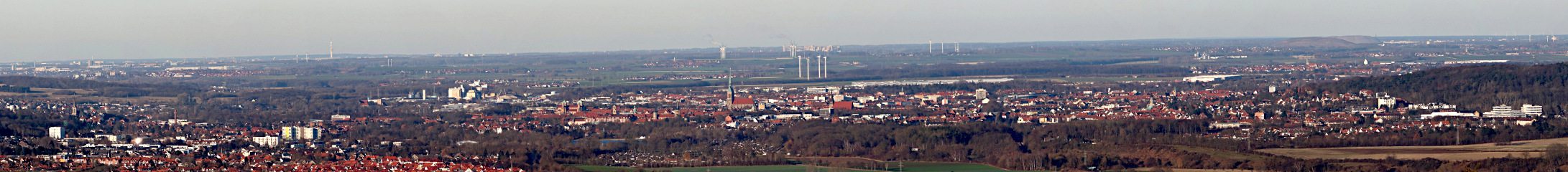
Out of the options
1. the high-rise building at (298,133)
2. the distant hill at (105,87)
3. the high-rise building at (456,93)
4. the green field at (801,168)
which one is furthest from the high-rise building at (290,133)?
the high-rise building at (456,93)

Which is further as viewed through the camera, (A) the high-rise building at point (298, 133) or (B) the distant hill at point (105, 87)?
(B) the distant hill at point (105, 87)

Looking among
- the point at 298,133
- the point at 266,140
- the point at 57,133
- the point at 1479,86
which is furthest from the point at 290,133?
the point at 1479,86

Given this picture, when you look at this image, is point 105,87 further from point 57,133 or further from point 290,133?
point 290,133

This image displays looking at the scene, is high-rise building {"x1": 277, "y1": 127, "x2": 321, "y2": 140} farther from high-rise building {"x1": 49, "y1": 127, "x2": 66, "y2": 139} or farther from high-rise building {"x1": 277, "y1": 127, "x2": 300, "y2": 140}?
high-rise building {"x1": 49, "y1": 127, "x2": 66, "y2": 139}

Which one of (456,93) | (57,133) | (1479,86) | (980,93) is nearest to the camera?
(57,133)

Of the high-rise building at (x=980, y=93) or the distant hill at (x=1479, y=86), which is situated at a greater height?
the distant hill at (x=1479, y=86)

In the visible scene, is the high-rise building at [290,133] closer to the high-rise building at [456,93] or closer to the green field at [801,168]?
the green field at [801,168]

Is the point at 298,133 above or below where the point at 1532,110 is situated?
below
